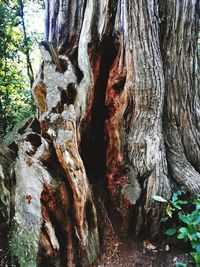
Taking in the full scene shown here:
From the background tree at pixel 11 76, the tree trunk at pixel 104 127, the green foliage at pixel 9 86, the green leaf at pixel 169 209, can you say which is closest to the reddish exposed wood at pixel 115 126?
the tree trunk at pixel 104 127

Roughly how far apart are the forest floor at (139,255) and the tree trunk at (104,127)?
129 mm

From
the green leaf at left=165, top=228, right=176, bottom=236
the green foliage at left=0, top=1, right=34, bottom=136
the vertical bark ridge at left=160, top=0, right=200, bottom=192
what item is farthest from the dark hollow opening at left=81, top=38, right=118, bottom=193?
the green foliage at left=0, top=1, right=34, bottom=136

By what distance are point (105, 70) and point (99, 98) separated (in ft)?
1.03

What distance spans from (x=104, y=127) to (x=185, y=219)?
3.71 feet

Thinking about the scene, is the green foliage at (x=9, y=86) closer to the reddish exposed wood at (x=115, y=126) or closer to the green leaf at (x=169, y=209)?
the reddish exposed wood at (x=115, y=126)

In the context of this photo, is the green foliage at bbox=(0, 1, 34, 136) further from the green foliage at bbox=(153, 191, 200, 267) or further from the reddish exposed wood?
the green foliage at bbox=(153, 191, 200, 267)

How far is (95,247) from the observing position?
2277 mm

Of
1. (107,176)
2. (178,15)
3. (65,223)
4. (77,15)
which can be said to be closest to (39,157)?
(65,223)

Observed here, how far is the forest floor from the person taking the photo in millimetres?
A: 2228

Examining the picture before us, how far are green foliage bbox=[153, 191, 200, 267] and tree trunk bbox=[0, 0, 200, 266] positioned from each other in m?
0.09

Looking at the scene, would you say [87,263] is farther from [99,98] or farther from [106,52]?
[106,52]

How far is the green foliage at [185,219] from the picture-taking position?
211 centimetres

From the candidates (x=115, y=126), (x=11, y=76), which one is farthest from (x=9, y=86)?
(x=115, y=126)

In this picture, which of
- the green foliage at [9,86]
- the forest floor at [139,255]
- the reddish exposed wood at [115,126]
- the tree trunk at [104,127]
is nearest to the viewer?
the tree trunk at [104,127]
